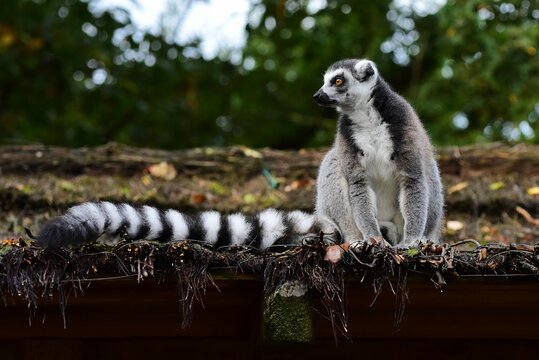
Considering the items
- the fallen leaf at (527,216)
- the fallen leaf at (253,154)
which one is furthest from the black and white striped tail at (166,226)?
the fallen leaf at (253,154)

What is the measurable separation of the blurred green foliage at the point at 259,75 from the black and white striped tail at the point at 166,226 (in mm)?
8084

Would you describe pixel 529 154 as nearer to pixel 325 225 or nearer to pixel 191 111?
pixel 325 225

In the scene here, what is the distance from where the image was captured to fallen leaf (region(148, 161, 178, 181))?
725 centimetres

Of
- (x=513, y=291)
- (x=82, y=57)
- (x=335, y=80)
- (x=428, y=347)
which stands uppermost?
(x=82, y=57)

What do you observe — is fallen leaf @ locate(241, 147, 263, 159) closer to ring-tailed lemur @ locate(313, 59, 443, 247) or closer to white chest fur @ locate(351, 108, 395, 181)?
ring-tailed lemur @ locate(313, 59, 443, 247)

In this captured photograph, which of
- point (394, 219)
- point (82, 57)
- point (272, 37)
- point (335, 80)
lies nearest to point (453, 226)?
point (394, 219)

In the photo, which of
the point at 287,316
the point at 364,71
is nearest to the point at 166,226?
the point at 287,316

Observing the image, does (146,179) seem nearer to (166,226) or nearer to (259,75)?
(166,226)

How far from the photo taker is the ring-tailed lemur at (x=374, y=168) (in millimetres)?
4977

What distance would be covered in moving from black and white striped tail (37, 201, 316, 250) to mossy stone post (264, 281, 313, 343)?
0.54m

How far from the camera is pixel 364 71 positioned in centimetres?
526

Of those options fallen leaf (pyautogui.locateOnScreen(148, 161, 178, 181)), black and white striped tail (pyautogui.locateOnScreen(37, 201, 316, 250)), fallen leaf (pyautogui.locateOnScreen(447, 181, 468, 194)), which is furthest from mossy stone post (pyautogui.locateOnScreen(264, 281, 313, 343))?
fallen leaf (pyautogui.locateOnScreen(148, 161, 178, 181))

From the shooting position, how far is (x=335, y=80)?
17.2 feet

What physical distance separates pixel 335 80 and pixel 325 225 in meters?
0.86
